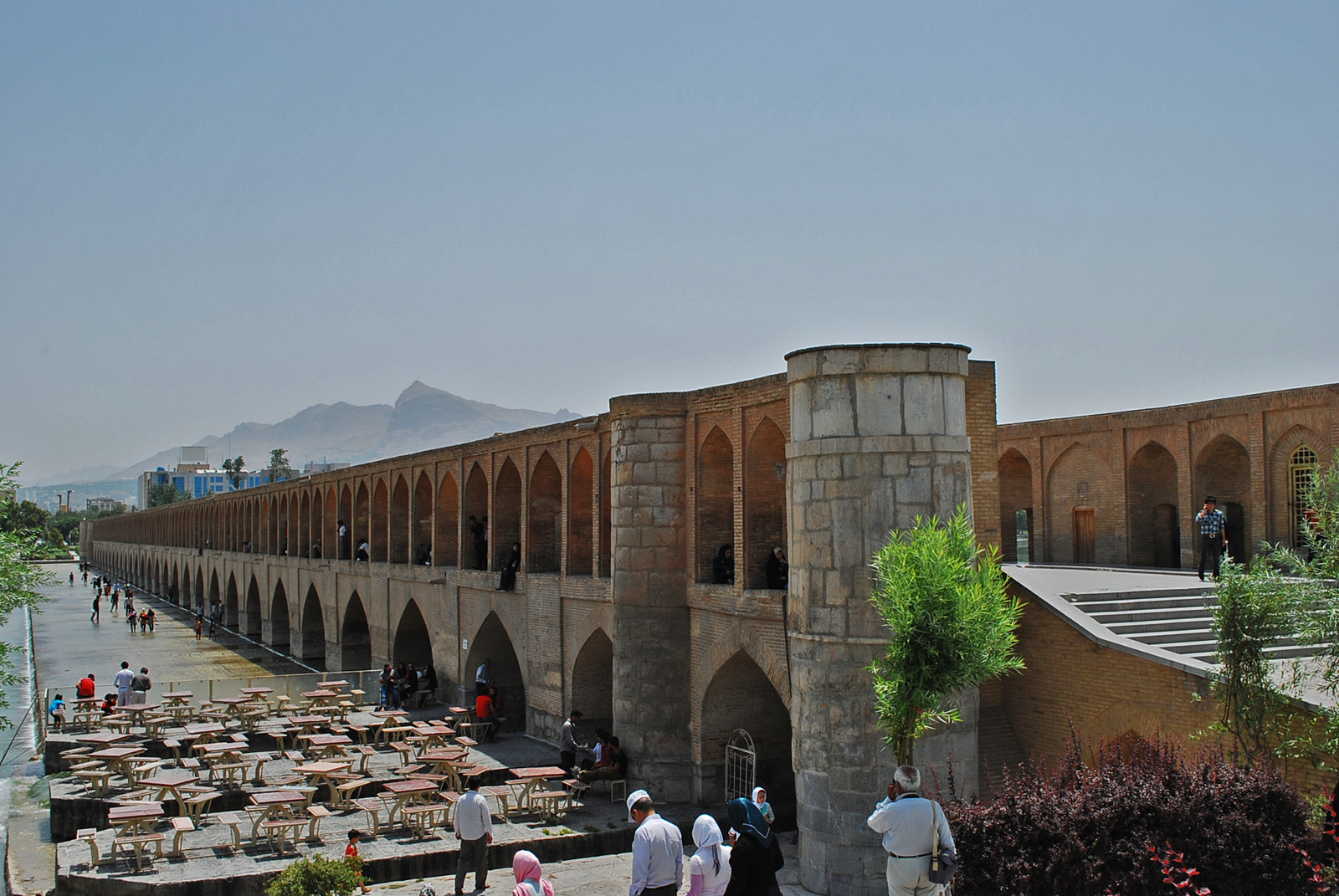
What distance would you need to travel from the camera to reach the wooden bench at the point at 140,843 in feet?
38.5

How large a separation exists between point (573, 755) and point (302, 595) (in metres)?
22.8

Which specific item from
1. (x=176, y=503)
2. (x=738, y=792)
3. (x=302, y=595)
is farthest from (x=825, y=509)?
(x=176, y=503)

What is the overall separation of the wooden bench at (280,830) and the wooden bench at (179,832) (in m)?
0.79

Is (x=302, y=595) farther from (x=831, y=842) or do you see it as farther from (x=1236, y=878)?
(x=1236, y=878)

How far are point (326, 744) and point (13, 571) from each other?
5.03 metres

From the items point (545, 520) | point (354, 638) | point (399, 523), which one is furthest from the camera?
point (354, 638)

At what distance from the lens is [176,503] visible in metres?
65.5

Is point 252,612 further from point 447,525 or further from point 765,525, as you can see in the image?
point 765,525

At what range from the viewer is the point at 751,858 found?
24.0ft

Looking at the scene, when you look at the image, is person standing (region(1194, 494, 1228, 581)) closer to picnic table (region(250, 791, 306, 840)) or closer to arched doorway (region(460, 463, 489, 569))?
picnic table (region(250, 791, 306, 840))

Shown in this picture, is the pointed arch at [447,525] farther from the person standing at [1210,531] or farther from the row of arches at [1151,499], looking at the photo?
the person standing at [1210,531]

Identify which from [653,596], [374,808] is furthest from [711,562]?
[374,808]

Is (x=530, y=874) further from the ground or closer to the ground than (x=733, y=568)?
closer to the ground

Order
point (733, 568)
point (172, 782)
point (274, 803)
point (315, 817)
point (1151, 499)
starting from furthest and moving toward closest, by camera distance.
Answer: point (1151, 499), point (733, 568), point (172, 782), point (315, 817), point (274, 803)
